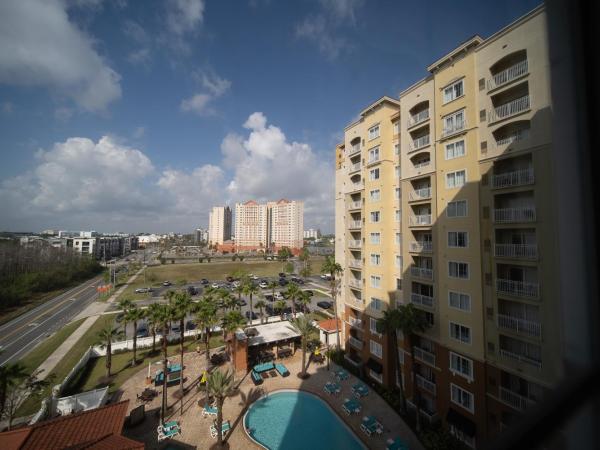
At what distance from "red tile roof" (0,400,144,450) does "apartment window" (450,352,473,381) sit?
13813 mm

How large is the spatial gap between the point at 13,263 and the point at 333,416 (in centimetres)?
5817

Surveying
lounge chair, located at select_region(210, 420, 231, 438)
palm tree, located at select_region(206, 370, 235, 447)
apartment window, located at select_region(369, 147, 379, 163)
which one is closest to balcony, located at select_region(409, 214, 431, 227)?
apartment window, located at select_region(369, 147, 379, 163)

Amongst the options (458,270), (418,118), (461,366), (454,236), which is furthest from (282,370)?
(418,118)

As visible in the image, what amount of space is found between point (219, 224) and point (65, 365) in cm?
11029

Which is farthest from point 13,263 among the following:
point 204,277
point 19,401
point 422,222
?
point 422,222

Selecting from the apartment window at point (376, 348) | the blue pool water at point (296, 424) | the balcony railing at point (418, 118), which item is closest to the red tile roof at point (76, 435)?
the blue pool water at point (296, 424)

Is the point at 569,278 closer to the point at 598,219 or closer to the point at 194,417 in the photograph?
the point at 598,219

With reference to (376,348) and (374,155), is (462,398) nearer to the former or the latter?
(376,348)

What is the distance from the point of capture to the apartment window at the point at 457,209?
12749 millimetres

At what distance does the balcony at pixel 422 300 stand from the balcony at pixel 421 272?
1.06m

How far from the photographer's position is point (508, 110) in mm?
10430

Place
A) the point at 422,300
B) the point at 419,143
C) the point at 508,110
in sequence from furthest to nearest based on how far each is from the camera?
the point at 419,143, the point at 422,300, the point at 508,110

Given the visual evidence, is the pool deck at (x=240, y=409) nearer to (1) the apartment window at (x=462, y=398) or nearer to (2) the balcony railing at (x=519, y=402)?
(1) the apartment window at (x=462, y=398)

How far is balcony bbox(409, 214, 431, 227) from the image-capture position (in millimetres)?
15281
